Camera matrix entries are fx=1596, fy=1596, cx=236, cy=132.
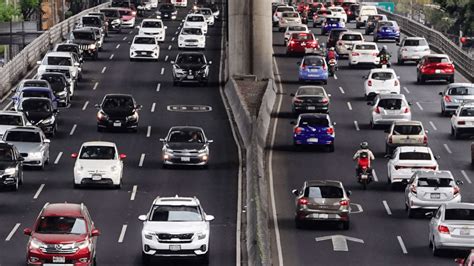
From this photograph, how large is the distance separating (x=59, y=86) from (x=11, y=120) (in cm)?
1358

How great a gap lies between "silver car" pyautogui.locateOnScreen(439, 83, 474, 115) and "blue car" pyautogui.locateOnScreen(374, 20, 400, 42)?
34.9 metres

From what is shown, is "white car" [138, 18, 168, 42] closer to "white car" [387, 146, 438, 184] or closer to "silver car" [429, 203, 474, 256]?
"white car" [387, 146, 438, 184]

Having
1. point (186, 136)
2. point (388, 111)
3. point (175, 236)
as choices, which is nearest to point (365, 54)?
point (388, 111)

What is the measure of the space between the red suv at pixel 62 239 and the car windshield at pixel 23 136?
1828 centimetres

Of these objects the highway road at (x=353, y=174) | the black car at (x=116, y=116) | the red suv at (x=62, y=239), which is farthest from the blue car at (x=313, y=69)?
the red suv at (x=62, y=239)

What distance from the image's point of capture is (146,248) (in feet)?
129

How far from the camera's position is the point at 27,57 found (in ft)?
290

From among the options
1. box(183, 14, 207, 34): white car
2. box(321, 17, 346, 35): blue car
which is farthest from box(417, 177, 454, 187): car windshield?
box(321, 17, 346, 35): blue car

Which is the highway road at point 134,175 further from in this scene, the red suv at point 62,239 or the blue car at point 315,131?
the blue car at point 315,131

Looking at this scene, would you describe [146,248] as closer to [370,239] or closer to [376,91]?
[370,239]

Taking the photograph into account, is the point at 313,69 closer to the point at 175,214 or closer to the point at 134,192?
the point at 134,192

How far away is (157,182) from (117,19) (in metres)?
64.3

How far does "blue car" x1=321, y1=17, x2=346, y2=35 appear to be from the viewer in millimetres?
114750

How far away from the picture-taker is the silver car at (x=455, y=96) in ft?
238
